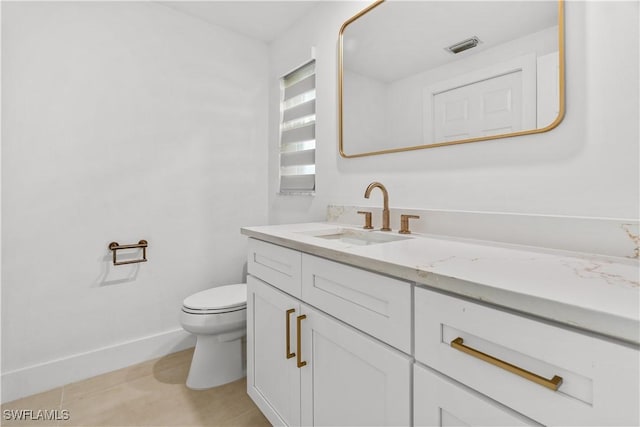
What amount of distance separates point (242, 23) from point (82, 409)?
2.43 metres

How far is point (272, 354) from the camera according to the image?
129 cm

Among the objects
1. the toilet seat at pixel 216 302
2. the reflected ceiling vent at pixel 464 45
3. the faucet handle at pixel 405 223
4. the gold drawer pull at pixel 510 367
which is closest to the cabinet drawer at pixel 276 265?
the toilet seat at pixel 216 302

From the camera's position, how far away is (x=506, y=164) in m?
1.13

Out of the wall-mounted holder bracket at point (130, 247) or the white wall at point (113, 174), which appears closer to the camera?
the white wall at point (113, 174)

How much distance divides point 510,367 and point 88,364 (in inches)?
84.8

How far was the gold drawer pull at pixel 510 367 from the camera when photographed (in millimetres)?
520

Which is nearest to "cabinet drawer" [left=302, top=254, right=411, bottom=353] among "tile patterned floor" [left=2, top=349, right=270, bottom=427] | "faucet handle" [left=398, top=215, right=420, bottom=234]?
"faucet handle" [left=398, top=215, right=420, bottom=234]

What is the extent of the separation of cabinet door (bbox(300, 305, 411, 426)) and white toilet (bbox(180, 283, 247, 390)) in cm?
71

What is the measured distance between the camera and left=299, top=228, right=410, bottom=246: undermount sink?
1.39m

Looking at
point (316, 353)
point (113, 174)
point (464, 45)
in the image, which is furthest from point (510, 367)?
point (113, 174)

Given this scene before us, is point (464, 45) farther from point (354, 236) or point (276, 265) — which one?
point (276, 265)

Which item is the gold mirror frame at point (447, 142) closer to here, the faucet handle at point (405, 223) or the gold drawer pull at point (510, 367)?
the faucet handle at point (405, 223)

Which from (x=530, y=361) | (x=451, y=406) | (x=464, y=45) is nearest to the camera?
(x=530, y=361)

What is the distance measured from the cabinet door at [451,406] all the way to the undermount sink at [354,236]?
Result: 2.24ft
